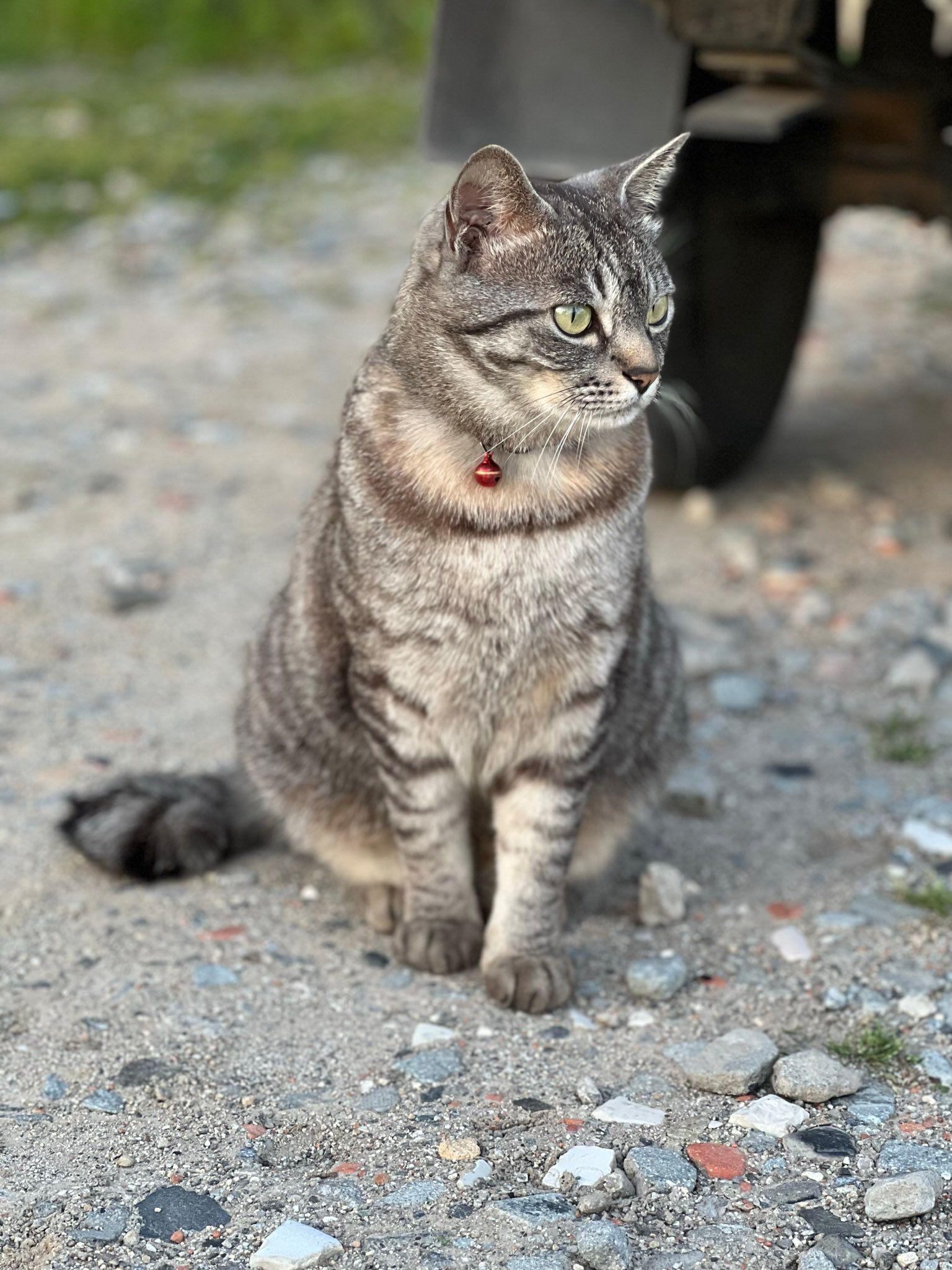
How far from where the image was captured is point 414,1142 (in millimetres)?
2254

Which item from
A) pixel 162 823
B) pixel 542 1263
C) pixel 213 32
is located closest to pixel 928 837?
pixel 542 1263

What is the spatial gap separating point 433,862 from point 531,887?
0.19m

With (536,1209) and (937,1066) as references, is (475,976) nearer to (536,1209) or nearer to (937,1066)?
(536,1209)

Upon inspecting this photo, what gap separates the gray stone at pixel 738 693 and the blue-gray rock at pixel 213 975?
158 cm

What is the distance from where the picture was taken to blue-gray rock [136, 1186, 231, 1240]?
205 centimetres

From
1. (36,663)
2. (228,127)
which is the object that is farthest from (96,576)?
(228,127)

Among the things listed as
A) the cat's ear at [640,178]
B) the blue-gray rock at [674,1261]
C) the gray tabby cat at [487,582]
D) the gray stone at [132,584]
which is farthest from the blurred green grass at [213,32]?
the blue-gray rock at [674,1261]

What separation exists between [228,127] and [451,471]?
22.7ft

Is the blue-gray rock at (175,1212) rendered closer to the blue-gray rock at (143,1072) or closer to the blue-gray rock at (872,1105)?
the blue-gray rock at (143,1072)

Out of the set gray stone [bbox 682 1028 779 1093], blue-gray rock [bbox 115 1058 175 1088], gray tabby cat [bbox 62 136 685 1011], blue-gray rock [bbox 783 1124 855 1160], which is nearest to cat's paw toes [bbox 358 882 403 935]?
gray tabby cat [bbox 62 136 685 1011]

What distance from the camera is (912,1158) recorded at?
220 centimetres

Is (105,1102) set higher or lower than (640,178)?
lower

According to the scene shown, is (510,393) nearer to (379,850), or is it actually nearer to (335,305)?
(379,850)

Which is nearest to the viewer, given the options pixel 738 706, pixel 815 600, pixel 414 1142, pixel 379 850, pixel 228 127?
pixel 414 1142
